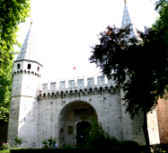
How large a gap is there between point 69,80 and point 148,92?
36.4 ft

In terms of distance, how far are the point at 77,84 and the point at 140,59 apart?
1035cm

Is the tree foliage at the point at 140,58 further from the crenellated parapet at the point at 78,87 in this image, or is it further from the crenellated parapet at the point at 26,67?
the crenellated parapet at the point at 26,67

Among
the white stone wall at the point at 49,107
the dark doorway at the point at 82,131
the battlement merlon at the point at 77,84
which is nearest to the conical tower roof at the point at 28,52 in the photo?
the white stone wall at the point at 49,107

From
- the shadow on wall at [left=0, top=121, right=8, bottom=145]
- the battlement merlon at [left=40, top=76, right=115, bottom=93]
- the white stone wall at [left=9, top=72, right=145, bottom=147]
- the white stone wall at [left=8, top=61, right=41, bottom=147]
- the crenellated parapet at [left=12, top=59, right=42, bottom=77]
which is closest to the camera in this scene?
the white stone wall at [left=9, top=72, right=145, bottom=147]

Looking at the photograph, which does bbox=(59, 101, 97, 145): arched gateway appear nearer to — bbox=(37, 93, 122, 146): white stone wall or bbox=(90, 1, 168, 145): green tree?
bbox=(37, 93, 122, 146): white stone wall

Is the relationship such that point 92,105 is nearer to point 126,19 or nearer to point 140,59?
point 140,59

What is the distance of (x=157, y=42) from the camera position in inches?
483

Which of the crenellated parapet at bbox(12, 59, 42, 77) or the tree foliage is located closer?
the tree foliage

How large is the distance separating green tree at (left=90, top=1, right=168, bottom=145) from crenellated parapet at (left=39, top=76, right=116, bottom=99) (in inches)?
235

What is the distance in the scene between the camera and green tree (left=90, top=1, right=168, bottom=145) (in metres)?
12.2

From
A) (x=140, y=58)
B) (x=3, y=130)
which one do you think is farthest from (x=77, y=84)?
(x=3, y=130)

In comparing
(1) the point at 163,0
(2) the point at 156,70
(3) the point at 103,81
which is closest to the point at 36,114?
(3) the point at 103,81

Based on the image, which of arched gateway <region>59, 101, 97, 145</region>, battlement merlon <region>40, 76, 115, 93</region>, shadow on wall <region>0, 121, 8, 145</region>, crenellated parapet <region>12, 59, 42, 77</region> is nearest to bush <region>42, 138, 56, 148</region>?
arched gateway <region>59, 101, 97, 145</region>

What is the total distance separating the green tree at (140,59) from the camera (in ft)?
40.0
